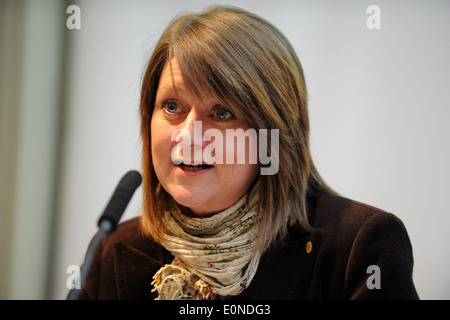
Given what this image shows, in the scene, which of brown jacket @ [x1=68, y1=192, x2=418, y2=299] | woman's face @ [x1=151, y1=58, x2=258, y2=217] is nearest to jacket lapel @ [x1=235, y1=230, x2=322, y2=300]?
brown jacket @ [x1=68, y1=192, x2=418, y2=299]

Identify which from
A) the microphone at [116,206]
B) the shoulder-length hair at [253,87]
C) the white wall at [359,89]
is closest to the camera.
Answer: the microphone at [116,206]

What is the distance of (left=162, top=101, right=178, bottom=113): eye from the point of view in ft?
2.65

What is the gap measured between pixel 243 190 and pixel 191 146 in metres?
0.15

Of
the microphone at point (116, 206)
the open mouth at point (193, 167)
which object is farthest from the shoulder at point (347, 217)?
the microphone at point (116, 206)

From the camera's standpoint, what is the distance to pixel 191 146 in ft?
2.53

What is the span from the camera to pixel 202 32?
0.78 metres

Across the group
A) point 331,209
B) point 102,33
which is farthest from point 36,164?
point 331,209

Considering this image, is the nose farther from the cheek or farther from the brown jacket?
the brown jacket

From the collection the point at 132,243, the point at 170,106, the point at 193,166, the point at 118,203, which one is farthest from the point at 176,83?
the point at 132,243

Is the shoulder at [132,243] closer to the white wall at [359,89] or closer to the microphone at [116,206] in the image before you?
the white wall at [359,89]

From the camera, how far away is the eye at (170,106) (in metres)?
0.81

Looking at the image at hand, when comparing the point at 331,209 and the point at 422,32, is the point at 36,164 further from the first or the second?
the point at 422,32

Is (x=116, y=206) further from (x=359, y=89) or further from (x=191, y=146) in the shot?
(x=359, y=89)

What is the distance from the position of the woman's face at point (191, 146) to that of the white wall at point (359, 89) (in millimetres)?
174
